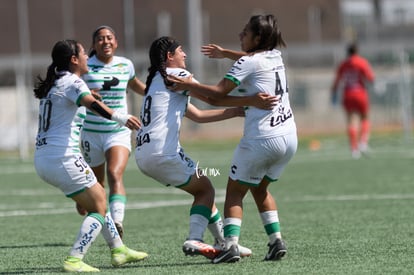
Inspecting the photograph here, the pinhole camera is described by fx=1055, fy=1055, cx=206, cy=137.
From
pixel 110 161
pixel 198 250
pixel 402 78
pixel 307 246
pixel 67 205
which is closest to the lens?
pixel 198 250

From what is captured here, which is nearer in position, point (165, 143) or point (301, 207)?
point (165, 143)

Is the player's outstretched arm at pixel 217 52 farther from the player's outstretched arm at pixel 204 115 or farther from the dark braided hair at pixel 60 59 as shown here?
the dark braided hair at pixel 60 59

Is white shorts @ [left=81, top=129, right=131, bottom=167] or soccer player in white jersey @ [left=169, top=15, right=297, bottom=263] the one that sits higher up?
soccer player in white jersey @ [left=169, top=15, right=297, bottom=263]

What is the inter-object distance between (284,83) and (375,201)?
17.3 ft

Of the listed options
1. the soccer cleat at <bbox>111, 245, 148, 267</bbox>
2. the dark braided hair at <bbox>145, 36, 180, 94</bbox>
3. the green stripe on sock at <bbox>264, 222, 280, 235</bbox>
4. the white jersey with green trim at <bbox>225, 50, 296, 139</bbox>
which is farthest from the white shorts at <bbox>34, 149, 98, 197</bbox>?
the green stripe on sock at <bbox>264, 222, 280, 235</bbox>

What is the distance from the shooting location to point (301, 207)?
1348 centimetres

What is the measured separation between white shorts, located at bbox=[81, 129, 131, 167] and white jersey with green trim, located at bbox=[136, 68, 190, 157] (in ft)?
7.15

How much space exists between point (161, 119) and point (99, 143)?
244 centimetres

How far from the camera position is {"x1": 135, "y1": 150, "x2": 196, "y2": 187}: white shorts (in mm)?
8828

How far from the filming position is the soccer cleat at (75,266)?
841cm

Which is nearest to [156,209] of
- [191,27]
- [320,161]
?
[320,161]

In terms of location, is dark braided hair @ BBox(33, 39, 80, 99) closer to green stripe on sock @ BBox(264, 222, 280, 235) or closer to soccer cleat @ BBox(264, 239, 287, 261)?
green stripe on sock @ BBox(264, 222, 280, 235)

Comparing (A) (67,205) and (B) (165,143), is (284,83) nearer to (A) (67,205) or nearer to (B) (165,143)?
(B) (165,143)

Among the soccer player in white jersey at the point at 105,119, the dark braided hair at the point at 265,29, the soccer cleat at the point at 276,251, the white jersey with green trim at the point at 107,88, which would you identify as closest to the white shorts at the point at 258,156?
the soccer cleat at the point at 276,251
